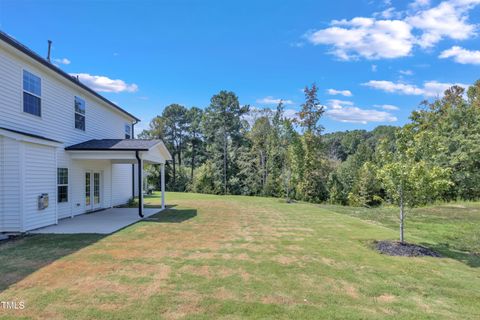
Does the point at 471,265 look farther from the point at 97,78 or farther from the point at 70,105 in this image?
the point at 97,78

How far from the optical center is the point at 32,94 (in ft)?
29.9

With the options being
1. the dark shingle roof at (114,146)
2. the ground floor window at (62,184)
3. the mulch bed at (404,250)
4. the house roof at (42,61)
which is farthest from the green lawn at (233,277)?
the house roof at (42,61)

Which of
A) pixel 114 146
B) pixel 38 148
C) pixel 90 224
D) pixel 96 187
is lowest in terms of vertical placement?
pixel 90 224

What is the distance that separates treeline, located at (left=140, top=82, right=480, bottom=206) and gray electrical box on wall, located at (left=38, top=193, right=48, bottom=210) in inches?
369

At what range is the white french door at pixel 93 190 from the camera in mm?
12672

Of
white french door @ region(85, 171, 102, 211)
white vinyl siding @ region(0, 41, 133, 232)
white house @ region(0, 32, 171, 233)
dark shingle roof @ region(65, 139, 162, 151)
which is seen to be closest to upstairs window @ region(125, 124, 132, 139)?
white house @ region(0, 32, 171, 233)

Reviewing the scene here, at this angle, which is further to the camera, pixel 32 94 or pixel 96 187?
pixel 96 187

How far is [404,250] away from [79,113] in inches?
492

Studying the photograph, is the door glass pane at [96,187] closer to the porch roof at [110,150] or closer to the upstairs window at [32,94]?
the porch roof at [110,150]

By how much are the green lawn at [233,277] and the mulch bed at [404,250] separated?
1.04 feet

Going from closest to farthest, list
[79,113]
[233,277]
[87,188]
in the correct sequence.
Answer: [233,277] → [79,113] → [87,188]

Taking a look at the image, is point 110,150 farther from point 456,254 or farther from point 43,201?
point 456,254

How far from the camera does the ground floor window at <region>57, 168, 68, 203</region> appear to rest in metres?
10.2

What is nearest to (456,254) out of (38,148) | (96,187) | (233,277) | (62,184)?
(233,277)
